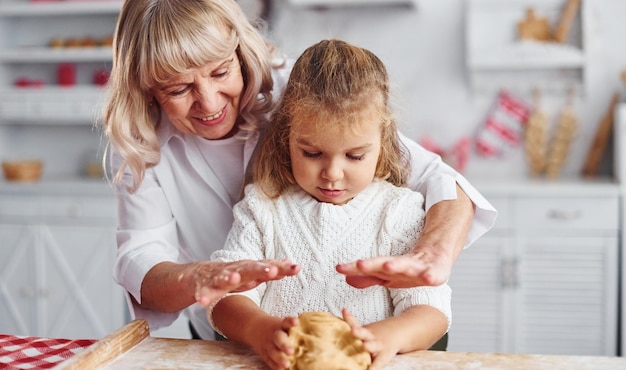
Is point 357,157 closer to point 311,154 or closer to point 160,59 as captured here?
point 311,154

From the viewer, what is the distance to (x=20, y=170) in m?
3.66

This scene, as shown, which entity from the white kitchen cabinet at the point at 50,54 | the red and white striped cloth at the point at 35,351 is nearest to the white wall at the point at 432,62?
the white kitchen cabinet at the point at 50,54

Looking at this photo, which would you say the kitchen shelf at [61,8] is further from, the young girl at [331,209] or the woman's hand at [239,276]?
the woman's hand at [239,276]

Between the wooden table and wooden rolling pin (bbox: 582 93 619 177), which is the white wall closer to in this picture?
wooden rolling pin (bbox: 582 93 619 177)

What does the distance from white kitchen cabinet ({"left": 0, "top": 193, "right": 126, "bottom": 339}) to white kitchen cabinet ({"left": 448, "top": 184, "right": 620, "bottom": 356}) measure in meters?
1.57

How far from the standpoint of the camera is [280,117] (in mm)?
1342

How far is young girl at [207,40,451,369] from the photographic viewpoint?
1.20 meters

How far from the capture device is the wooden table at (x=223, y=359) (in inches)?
41.7

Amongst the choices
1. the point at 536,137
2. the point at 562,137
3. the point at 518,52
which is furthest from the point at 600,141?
the point at 518,52

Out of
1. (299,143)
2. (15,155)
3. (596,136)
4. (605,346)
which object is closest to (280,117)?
(299,143)

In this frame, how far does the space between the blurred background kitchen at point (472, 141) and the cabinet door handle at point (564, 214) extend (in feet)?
0.04

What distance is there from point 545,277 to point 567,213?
0.27 meters

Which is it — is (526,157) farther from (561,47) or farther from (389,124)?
(389,124)

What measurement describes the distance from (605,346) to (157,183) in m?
2.19
